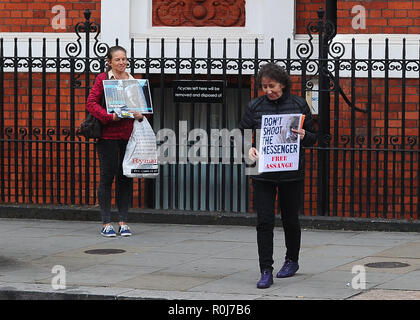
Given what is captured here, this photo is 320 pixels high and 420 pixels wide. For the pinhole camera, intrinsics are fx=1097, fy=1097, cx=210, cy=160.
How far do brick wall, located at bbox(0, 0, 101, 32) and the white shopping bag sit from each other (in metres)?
3.38

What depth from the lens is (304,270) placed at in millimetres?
9398

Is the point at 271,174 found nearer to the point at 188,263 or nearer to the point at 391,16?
the point at 188,263

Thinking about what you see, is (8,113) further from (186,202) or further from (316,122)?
(316,122)

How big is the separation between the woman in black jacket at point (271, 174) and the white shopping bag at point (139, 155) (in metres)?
2.57

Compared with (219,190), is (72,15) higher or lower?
higher

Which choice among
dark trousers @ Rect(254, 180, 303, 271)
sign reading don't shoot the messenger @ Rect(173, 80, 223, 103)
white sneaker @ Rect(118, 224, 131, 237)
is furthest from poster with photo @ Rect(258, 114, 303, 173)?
sign reading don't shoot the messenger @ Rect(173, 80, 223, 103)

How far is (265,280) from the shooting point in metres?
8.59

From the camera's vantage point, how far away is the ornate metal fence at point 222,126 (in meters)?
12.5

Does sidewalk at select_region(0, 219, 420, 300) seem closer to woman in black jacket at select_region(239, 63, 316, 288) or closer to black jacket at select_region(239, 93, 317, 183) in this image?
woman in black jacket at select_region(239, 63, 316, 288)

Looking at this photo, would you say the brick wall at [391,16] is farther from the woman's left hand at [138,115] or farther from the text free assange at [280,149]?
the text free assange at [280,149]

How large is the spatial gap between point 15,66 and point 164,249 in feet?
A: 11.7

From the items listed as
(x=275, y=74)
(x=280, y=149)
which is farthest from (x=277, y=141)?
(x=275, y=74)

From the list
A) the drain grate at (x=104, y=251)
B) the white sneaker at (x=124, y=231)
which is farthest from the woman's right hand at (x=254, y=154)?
the white sneaker at (x=124, y=231)
